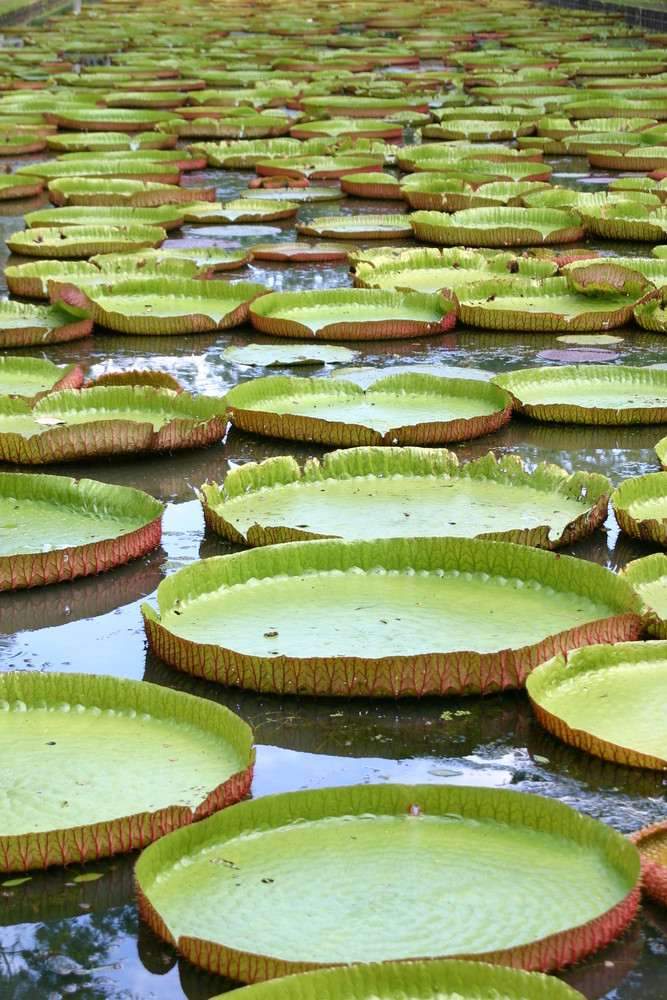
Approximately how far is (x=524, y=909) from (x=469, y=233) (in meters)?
5.28

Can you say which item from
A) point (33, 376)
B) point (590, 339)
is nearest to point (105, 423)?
point (33, 376)

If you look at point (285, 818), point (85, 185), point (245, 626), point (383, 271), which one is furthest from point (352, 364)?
point (85, 185)

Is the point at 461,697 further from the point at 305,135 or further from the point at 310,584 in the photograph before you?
the point at 305,135

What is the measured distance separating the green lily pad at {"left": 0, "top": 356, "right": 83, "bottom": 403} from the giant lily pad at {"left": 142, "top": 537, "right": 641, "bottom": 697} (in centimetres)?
164

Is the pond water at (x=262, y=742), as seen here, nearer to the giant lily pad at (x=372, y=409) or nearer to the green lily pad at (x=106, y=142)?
the giant lily pad at (x=372, y=409)

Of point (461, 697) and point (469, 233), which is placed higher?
point (469, 233)

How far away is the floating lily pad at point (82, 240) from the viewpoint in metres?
6.48

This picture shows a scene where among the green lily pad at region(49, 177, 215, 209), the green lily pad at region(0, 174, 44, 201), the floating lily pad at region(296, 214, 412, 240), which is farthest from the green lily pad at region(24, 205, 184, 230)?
the green lily pad at region(0, 174, 44, 201)

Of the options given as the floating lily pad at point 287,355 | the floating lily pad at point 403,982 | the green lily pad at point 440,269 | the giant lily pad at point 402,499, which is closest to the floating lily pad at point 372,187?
the green lily pad at point 440,269

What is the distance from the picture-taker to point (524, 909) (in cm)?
178

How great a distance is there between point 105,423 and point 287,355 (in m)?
1.25

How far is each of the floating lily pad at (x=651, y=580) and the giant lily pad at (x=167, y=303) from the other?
2.76m

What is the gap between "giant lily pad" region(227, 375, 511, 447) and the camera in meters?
3.85

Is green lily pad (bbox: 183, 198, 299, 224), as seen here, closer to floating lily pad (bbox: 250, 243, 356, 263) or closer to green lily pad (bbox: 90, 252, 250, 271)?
floating lily pad (bbox: 250, 243, 356, 263)
